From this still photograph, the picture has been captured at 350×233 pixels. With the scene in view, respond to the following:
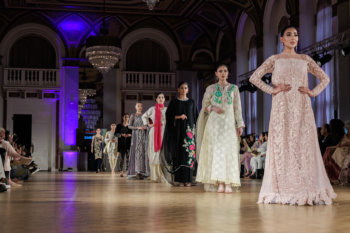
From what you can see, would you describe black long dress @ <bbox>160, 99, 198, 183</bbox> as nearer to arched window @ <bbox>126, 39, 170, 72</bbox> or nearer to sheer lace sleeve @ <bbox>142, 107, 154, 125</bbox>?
sheer lace sleeve @ <bbox>142, 107, 154, 125</bbox>

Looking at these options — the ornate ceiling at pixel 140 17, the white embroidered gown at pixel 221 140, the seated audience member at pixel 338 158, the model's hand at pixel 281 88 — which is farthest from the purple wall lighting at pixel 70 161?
the model's hand at pixel 281 88

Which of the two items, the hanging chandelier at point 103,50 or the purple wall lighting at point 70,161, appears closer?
the hanging chandelier at point 103,50

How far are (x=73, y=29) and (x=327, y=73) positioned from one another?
10.9 m

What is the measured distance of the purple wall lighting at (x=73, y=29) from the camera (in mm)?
21078

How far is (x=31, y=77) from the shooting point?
20.9m

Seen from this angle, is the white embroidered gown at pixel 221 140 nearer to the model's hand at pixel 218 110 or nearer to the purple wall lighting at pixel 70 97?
the model's hand at pixel 218 110

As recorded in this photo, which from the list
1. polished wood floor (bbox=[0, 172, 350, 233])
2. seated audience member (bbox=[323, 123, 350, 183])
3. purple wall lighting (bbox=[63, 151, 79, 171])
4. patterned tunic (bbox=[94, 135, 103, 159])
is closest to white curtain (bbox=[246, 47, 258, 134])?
patterned tunic (bbox=[94, 135, 103, 159])

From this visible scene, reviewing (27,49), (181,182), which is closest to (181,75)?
(27,49)

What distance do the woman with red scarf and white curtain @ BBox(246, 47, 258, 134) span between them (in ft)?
28.7

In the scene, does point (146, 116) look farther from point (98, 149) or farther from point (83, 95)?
point (83, 95)

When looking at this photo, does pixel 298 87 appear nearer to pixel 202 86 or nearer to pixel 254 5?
pixel 254 5

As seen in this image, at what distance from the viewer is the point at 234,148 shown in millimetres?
6543

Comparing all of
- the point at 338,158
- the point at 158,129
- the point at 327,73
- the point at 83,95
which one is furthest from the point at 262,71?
the point at 83,95

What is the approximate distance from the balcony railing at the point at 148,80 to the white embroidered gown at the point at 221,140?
1492 centimetres
